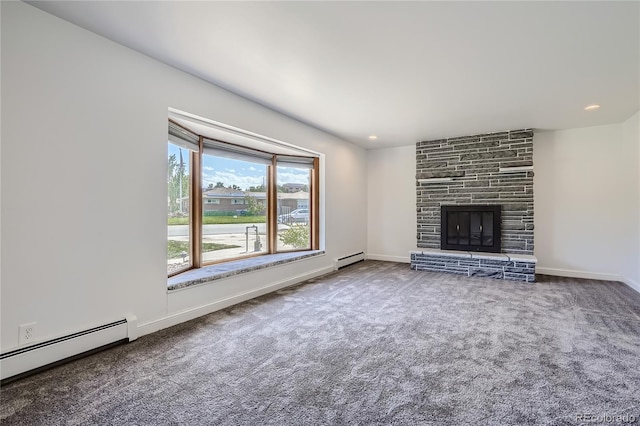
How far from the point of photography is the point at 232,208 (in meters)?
4.32

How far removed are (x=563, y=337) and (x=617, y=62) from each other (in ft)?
8.33

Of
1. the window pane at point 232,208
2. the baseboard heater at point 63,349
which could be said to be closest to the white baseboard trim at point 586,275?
the window pane at point 232,208

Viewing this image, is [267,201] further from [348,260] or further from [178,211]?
[348,260]

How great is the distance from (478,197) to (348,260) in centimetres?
270

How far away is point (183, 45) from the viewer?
7.98 ft

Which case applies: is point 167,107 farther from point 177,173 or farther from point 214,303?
point 214,303

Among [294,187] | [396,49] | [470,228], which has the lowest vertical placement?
[470,228]

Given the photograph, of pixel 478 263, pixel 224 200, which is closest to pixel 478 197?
pixel 478 263

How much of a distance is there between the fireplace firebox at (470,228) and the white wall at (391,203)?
725mm

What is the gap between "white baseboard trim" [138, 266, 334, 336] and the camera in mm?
2678

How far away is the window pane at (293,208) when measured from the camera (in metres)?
5.07

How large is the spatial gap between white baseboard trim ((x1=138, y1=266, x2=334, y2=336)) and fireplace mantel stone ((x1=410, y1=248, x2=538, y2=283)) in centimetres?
233

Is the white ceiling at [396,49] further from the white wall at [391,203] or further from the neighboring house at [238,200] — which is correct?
the white wall at [391,203]

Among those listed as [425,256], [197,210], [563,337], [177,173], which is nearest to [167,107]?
[177,173]
